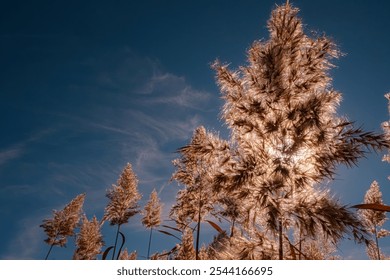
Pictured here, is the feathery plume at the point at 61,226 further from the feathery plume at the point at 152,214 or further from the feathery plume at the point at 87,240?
the feathery plume at the point at 152,214

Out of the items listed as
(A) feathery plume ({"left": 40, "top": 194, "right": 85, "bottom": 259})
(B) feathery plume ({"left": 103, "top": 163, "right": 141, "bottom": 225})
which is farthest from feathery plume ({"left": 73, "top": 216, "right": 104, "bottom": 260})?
(B) feathery plume ({"left": 103, "top": 163, "right": 141, "bottom": 225})

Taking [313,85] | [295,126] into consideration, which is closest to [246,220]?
[295,126]

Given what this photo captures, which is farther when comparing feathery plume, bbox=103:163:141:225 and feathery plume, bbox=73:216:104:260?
feathery plume, bbox=73:216:104:260

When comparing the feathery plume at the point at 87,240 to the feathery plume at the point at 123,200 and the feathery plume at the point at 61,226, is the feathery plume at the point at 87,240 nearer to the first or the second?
the feathery plume at the point at 61,226

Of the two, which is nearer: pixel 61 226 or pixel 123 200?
pixel 123 200

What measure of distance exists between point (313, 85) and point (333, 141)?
72cm

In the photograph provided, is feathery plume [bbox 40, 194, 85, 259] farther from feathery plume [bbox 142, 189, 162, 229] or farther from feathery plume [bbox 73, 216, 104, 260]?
feathery plume [bbox 142, 189, 162, 229]

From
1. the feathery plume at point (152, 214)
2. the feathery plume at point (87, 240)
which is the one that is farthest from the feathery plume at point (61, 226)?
the feathery plume at point (152, 214)

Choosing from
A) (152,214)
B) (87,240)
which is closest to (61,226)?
(87,240)

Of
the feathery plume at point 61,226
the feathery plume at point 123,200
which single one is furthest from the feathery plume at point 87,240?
the feathery plume at point 123,200

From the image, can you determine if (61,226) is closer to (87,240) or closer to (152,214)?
(87,240)

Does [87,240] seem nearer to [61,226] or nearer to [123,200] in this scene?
[61,226]

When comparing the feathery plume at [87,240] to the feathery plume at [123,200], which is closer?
Result: the feathery plume at [123,200]
